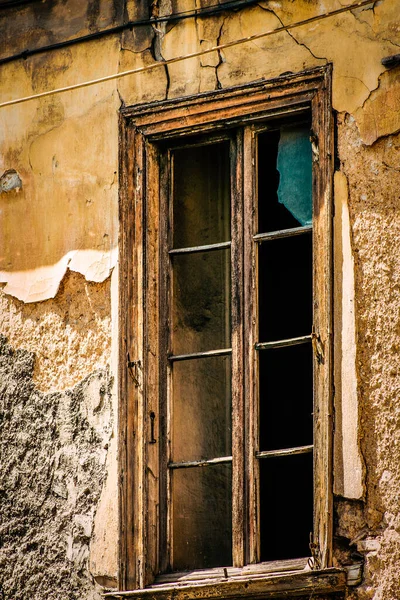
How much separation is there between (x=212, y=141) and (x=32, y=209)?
88 cm

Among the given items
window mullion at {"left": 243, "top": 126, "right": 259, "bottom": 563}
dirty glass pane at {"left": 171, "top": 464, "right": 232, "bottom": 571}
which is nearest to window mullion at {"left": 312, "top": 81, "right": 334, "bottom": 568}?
window mullion at {"left": 243, "top": 126, "right": 259, "bottom": 563}

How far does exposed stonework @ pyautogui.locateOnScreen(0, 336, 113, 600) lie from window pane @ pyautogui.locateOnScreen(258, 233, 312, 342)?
28.6 inches

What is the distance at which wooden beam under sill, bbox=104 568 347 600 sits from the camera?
216 inches

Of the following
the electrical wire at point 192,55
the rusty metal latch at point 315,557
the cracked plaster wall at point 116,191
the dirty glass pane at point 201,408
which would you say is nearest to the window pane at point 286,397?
the dirty glass pane at point 201,408

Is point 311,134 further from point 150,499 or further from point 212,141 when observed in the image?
point 150,499

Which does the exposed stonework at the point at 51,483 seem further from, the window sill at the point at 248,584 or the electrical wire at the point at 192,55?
the electrical wire at the point at 192,55

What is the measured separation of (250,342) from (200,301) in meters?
0.35

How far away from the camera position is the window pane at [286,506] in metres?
5.84

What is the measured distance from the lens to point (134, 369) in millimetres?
6211

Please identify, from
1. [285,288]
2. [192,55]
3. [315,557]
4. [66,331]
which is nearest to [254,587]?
[315,557]

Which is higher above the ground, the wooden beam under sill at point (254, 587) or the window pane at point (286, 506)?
the window pane at point (286, 506)

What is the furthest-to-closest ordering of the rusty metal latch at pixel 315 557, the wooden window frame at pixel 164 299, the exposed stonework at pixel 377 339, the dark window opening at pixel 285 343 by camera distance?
the dark window opening at pixel 285 343 → the wooden window frame at pixel 164 299 → the rusty metal latch at pixel 315 557 → the exposed stonework at pixel 377 339

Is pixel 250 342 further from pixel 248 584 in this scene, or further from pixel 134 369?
pixel 248 584

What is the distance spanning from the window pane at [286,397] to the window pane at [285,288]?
0.09 meters
